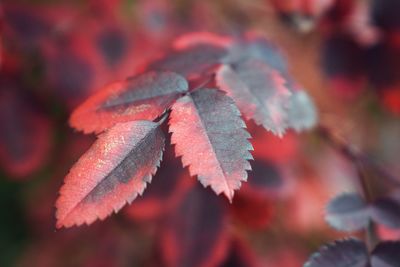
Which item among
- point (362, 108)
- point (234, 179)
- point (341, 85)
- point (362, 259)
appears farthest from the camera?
point (362, 108)

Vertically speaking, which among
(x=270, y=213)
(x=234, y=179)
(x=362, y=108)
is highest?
(x=234, y=179)

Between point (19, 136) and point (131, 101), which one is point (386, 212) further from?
point (19, 136)

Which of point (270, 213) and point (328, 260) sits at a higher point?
point (328, 260)

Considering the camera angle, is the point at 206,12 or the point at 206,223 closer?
the point at 206,223

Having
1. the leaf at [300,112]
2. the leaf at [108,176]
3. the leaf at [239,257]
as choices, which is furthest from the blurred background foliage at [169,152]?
the leaf at [108,176]

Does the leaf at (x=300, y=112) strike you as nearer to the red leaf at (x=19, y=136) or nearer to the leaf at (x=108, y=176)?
the leaf at (x=108, y=176)

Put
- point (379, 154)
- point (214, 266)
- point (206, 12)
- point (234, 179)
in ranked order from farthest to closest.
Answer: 1. point (379, 154)
2. point (206, 12)
3. point (214, 266)
4. point (234, 179)

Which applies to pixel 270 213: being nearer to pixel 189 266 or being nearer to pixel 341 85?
pixel 189 266

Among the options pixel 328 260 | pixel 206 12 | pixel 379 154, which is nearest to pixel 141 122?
pixel 328 260

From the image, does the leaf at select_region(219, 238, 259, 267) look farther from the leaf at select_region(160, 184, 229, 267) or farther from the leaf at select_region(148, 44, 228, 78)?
the leaf at select_region(148, 44, 228, 78)
